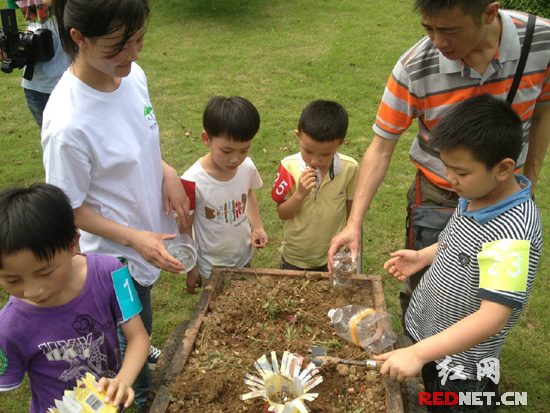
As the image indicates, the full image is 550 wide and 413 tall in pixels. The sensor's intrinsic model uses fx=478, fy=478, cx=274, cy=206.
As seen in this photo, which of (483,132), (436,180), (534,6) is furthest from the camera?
(534,6)

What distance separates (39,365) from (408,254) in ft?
5.31

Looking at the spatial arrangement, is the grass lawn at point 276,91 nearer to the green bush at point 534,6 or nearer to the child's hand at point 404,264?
the child's hand at point 404,264

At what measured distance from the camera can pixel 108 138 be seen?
6.24ft

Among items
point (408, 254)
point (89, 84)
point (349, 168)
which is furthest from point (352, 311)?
point (89, 84)

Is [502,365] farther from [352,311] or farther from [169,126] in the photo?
[169,126]

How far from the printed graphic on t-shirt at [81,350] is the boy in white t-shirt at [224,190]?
94 centimetres

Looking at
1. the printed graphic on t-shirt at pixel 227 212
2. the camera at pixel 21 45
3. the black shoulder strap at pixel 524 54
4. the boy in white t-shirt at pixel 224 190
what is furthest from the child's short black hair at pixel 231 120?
the camera at pixel 21 45

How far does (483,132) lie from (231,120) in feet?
4.24

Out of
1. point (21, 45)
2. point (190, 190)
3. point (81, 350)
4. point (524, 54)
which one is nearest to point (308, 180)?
point (190, 190)

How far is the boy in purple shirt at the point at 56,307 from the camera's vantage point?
4.90 feet

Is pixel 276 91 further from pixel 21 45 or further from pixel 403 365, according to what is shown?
pixel 403 365

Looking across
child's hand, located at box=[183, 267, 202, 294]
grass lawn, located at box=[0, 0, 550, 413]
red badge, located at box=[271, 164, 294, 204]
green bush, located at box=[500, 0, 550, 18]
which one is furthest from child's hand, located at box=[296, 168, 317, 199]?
green bush, located at box=[500, 0, 550, 18]

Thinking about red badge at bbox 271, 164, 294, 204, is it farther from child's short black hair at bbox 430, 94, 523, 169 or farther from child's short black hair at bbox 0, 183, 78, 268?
child's short black hair at bbox 0, 183, 78, 268

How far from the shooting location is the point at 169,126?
6352 mm
